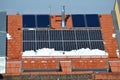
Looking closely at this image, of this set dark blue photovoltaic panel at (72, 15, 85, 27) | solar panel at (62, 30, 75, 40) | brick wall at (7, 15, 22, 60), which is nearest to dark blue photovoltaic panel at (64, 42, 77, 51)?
solar panel at (62, 30, 75, 40)

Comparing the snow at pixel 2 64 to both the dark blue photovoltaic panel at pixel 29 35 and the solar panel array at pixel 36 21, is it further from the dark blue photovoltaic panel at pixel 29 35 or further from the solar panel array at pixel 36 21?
the solar panel array at pixel 36 21

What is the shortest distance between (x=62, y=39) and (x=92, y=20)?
5.38 m

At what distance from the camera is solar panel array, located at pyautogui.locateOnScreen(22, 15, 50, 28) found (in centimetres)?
4666

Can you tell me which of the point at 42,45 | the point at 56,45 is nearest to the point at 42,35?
the point at 42,45

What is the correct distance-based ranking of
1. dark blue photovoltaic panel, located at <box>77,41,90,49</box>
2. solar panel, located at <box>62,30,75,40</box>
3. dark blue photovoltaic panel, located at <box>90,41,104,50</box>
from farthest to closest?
solar panel, located at <box>62,30,75,40</box> < dark blue photovoltaic panel, located at <box>90,41,104,50</box> < dark blue photovoltaic panel, located at <box>77,41,90,49</box>

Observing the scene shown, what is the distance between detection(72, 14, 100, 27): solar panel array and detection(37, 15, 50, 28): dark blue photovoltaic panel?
3149 millimetres

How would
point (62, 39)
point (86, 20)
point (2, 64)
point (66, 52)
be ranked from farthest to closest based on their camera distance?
point (86, 20) < point (62, 39) < point (66, 52) < point (2, 64)

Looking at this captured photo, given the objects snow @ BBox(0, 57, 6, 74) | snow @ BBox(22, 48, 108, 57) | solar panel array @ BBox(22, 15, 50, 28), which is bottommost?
snow @ BBox(0, 57, 6, 74)

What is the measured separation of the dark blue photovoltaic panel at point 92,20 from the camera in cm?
4738

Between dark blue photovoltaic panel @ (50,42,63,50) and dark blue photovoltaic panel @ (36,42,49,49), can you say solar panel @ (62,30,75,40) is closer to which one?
dark blue photovoltaic panel @ (50,42,63,50)

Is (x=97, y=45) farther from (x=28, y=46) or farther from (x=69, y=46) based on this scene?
(x=28, y=46)

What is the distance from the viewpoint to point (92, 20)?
48.1 meters

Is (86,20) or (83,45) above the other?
(86,20)

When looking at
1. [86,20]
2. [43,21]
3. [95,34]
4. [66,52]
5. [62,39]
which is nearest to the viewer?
[66,52]
